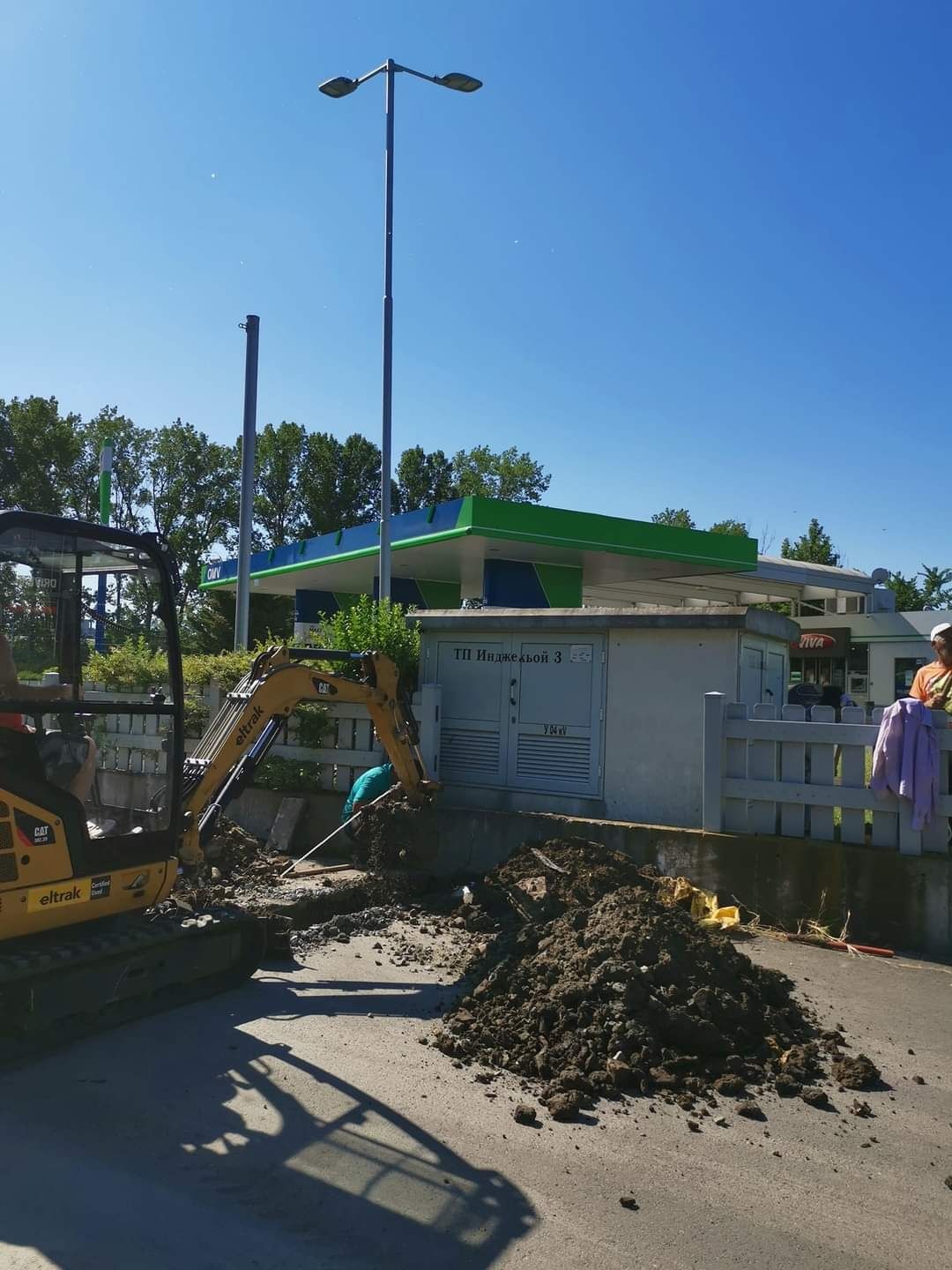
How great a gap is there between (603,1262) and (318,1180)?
1194mm

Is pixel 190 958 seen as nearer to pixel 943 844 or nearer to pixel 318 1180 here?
pixel 318 1180

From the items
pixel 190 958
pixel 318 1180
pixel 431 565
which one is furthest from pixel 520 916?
pixel 431 565

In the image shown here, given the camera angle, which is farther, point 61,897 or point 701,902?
point 701,902

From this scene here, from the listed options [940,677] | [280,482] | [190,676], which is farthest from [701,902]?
[280,482]

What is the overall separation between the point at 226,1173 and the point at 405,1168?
72 cm

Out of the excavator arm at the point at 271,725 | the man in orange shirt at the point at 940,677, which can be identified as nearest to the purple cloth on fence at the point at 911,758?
the man in orange shirt at the point at 940,677

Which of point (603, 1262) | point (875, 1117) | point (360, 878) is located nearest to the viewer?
point (603, 1262)

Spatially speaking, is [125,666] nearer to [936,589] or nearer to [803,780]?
[803,780]

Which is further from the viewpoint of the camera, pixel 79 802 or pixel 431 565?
pixel 431 565

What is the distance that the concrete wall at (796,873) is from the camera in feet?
24.7

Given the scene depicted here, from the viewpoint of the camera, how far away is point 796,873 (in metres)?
8.12

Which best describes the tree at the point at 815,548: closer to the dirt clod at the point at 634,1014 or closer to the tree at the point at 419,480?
the tree at the point at 419,480

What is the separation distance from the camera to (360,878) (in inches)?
356

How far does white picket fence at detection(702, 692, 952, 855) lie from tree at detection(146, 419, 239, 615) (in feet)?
139
